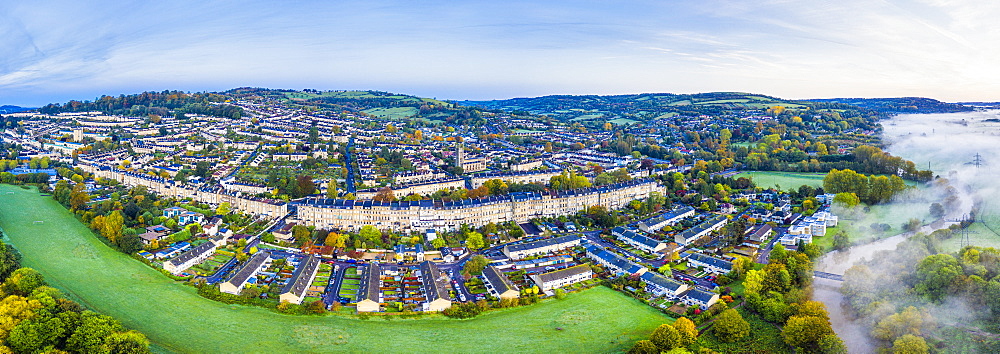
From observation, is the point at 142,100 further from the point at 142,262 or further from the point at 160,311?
the point at 160,311

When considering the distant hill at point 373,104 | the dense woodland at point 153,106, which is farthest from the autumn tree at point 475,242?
the distant hill at point 373,104

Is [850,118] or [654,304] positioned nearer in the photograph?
[654,304]

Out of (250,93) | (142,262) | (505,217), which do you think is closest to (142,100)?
(250,93)

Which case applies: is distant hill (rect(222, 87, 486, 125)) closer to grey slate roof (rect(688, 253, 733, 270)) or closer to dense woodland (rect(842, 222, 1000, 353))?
grey slate roof (rect(688, 253, 733, 270))

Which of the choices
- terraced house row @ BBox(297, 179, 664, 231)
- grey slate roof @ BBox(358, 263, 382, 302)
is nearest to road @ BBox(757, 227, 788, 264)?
terraced house row @ BBox(297, 179, 664, 231)

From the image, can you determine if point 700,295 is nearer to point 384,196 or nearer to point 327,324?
point 327,324

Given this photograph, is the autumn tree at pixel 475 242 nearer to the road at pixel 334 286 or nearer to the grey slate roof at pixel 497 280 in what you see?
the grey slate roof at pixel 497 280

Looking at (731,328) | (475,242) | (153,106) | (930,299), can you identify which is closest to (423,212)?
(475,242)
